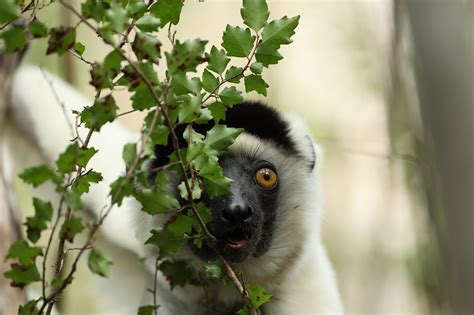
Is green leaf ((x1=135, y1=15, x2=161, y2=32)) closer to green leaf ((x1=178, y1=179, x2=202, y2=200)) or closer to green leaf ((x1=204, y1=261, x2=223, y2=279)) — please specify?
green leaf ((x1=178, y1=179, x2=202, y2=200))

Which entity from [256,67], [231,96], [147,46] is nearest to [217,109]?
[231,96]

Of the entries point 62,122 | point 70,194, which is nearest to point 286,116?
point 62,122

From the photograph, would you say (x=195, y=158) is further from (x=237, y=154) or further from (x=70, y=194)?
(x=237, y=154)

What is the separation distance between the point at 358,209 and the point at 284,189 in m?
5.67

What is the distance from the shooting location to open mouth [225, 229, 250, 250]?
8.86 ft

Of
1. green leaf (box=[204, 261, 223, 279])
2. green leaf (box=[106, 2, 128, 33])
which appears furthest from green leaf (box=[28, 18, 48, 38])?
green leaf (box=[204, 261, 223, 279])

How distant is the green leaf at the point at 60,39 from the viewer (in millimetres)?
1576

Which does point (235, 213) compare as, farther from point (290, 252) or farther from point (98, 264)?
point (98, 264)

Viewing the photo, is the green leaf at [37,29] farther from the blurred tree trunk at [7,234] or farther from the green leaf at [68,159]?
the blurred tree trunk at [7,234]

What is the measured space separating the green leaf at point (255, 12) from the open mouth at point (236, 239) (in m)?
0.95

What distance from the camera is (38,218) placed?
160cm

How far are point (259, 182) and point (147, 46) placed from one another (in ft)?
4.95

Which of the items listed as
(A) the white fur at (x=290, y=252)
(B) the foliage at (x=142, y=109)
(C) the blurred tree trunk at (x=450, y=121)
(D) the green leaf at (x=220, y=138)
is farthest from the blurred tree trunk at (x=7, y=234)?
(C) the blurred tree trunk at (x=450, y=121)

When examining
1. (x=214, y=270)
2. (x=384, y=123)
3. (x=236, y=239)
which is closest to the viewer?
(x=214, y=270)
